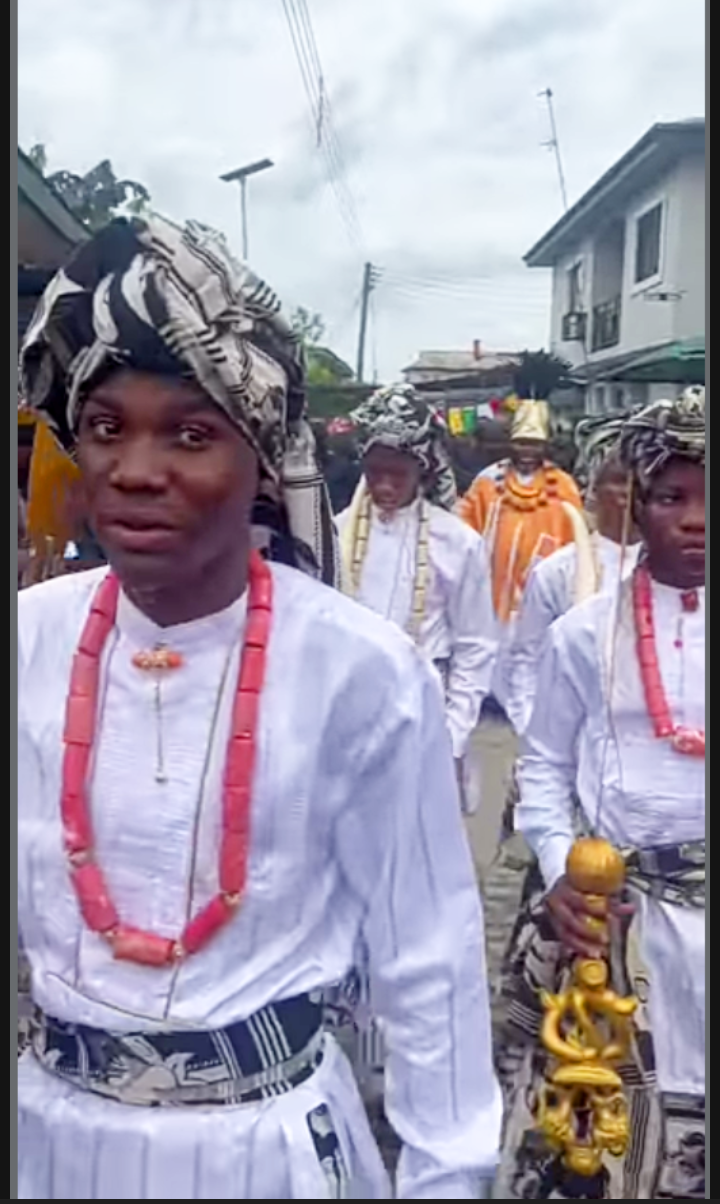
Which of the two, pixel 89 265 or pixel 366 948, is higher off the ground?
pixel 89 265

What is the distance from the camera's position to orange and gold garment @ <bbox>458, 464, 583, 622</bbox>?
25.4 feet

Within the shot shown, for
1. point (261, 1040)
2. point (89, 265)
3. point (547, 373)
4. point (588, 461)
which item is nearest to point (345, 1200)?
point (261, 1040)

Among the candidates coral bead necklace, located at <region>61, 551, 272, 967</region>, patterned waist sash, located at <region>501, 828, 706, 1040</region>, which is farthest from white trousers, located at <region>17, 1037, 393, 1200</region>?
patterned waist sash, located at <region>501, 828, 706, 1040</region>

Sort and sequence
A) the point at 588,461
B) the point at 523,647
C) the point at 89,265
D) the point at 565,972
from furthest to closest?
the point at 523,647
the point at 588,461
the point at 565,972
the point at 89,265

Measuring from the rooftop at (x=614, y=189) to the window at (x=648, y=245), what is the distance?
326mm

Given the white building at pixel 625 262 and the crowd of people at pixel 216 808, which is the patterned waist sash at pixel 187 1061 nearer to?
the crowd of people at pixel 216 808

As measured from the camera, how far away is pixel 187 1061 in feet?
6.51

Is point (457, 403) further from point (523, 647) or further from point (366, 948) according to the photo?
point (366, 948)

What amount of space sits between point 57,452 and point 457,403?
37.9 ft

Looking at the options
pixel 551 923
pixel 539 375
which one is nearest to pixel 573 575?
pixel 551 923

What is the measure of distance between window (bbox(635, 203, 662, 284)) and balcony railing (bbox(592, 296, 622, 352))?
0.39 metres

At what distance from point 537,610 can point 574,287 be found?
11.4 metres

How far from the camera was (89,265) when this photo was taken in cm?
197

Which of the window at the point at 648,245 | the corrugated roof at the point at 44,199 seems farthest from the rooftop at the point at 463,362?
the corrugated roof at the point at 44,199
